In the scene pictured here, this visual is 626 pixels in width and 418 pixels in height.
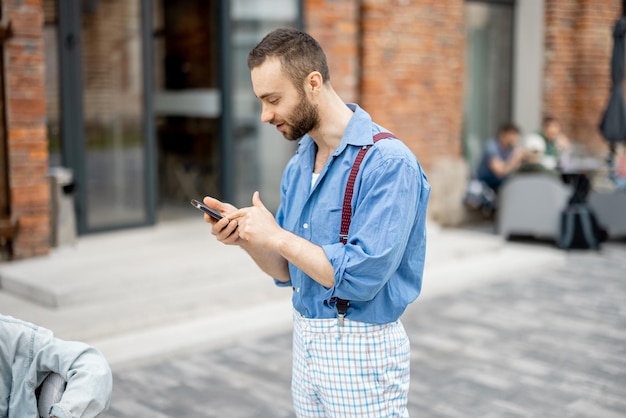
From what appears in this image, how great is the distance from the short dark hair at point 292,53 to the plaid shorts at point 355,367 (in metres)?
0.77

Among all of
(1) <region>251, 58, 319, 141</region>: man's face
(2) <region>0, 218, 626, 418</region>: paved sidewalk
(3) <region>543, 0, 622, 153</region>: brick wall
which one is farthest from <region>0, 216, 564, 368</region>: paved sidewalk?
(3) <region>543, 0, 622, 153</region>: brick wall

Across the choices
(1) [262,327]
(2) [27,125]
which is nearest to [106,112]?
(2) [27,125]

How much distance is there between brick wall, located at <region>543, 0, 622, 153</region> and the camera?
1209cm

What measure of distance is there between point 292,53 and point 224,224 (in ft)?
1.80

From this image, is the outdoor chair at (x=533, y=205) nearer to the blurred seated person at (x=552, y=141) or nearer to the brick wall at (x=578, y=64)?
the blurred seated person at (x=552, y=141)

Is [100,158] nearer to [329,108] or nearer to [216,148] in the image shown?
[216,148]

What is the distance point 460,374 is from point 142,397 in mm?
2052

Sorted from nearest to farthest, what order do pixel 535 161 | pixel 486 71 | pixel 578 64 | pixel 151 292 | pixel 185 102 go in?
pixel 151 292 → pixel 535 161 → pixel 185 102 → pixel 486 71 → pixel 578 64

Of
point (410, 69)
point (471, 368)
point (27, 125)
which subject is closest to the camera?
point (471, 368)

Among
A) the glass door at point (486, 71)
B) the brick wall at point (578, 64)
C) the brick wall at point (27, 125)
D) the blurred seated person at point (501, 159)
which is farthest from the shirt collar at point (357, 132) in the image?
the brick wall at point (578, 64)

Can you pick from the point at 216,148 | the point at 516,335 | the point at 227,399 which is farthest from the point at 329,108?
the point at 216,148

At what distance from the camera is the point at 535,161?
974 cm

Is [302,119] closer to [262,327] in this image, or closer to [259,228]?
[259,228]

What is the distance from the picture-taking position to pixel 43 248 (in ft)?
23.0
